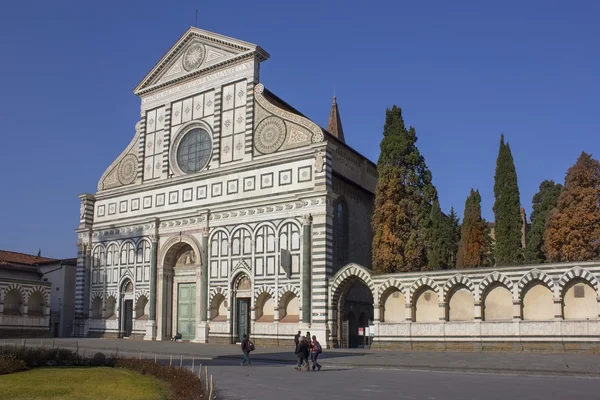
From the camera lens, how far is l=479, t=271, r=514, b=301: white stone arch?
29422 millimetres

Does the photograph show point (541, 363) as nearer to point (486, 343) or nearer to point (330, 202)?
point (486, 343)

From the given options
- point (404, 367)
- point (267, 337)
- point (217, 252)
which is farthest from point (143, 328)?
point (404, 367)

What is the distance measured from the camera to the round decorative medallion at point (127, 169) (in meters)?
46.6

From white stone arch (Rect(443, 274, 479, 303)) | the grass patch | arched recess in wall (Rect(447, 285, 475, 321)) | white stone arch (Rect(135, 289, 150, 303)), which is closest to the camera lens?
the grass patch

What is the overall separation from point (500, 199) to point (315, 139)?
1157 cm

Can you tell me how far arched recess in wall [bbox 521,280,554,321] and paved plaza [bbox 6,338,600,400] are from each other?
101 inches

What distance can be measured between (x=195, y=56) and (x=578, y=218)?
26718 millimetres

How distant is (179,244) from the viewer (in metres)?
42.2

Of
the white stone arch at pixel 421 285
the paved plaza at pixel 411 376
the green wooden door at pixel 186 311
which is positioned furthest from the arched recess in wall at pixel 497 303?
the green wooden door at pixel 186 311

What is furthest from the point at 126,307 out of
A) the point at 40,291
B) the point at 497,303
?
the point at 497,303

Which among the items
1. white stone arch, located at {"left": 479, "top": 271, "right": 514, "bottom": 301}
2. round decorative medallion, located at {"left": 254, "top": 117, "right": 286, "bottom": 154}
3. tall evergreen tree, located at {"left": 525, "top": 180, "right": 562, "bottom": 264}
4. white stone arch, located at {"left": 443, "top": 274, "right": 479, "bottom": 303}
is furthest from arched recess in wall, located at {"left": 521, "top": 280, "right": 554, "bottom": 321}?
round decorative medallion, located at {"left": 254, "top": 117, "right": 286, "bottom": 154}

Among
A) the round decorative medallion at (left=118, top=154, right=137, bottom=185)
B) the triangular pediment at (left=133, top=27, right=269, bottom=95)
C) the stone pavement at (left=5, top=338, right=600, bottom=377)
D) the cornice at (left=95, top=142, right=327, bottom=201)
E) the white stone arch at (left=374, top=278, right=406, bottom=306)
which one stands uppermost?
the triangular pediment at (left=133, top=27, right=269, bottom=95)

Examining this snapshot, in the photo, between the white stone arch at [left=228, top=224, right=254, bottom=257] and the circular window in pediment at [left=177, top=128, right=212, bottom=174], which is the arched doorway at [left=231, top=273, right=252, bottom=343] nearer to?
the white stone arch at [left=228, top=224, right=254, bottom=257]

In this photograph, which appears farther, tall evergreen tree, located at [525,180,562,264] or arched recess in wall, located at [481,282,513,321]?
tall evergreen tree, located at [525,180,562,264]
